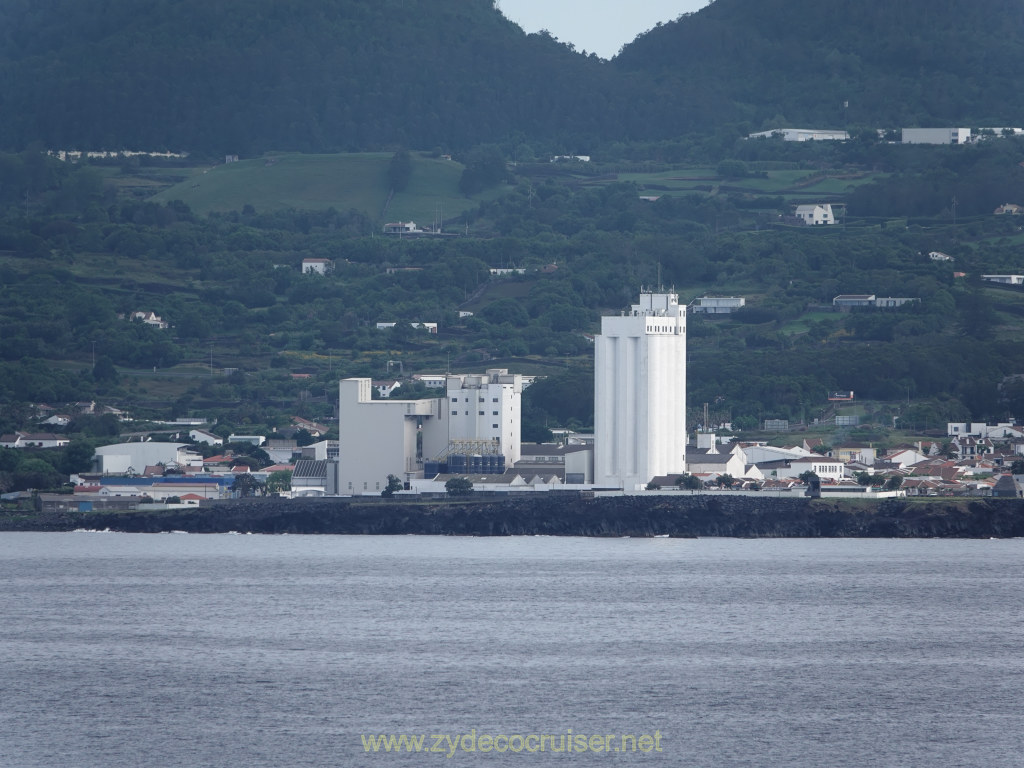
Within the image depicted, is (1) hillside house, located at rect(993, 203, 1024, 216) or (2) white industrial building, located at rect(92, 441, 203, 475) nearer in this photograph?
(2) white industrial building, located at rect(92, 441, 203, 475)

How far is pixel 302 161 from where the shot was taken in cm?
16975

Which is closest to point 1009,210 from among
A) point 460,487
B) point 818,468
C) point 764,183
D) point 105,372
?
point 764,183

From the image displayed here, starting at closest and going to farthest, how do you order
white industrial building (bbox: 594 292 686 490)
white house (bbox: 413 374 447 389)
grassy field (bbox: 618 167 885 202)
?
white industrial building (bbox: 594 292 686 490) → white house (bbox: 413 374 447 389) → grassy field (bbox: 618 167 885 202)

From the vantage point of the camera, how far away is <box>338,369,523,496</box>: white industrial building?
73938mm

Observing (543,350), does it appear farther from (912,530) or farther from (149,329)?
(912,530)

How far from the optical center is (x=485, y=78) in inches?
7475

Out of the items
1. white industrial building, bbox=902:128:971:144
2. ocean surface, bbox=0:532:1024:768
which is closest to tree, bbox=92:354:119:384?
ocean surface, bbox=0:532:1024:768

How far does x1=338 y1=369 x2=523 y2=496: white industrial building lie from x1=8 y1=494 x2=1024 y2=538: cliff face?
2.30 m

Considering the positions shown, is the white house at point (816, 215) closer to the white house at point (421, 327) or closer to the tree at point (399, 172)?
the white house at point (421, 327)

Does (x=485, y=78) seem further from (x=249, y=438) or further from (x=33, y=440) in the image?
(x=33, y=440)

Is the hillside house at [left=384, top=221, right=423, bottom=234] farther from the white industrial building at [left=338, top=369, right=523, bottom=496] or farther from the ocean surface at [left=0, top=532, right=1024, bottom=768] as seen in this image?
the ocean surface at [left=0, top=532, right=1024, bottom=768]

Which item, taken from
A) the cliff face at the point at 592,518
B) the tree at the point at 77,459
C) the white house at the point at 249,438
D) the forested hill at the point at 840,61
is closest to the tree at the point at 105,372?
the white house at the point at 249,438

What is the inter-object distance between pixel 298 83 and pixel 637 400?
122 m

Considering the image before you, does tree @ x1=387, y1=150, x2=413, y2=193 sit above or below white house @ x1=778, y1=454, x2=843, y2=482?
above
